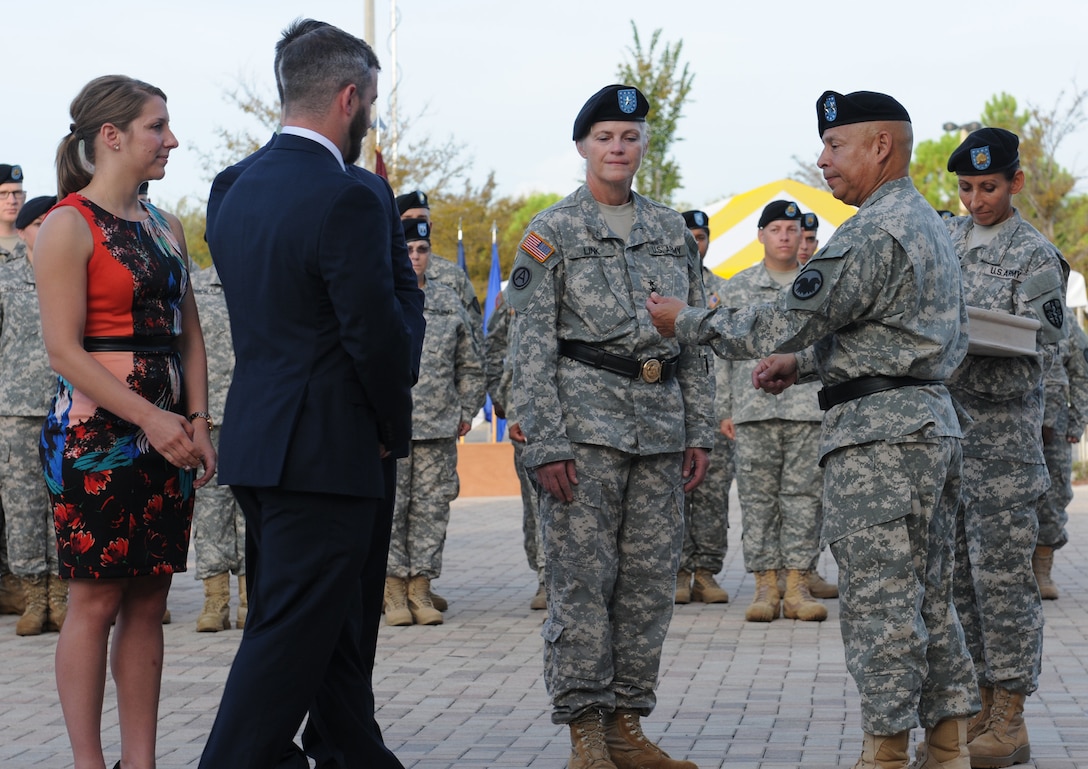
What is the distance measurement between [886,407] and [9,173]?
6.67m

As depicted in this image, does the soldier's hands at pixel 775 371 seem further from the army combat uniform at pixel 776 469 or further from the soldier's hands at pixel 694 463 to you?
the army combat uniform at pixel 776 469

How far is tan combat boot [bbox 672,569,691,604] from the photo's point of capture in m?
9.48

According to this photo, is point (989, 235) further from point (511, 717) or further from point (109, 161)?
point (109, 161)

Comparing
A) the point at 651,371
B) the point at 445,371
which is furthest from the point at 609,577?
the point at 445,371

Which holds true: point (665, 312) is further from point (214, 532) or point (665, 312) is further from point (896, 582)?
point (214, 532)

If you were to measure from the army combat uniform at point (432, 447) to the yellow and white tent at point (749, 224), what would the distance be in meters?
7.47

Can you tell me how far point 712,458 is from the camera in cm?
973

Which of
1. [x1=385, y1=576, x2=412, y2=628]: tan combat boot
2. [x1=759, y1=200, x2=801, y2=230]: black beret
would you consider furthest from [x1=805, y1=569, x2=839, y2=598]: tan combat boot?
[x1=385, y1=576, x2=412, y2=628]: tan combat boot

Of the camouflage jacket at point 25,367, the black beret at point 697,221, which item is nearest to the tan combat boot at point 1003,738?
the black beret at point 697,221

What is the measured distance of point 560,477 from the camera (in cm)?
509

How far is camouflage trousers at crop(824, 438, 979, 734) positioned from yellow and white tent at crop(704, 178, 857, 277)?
11.5 m

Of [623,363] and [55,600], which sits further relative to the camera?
[55,600]

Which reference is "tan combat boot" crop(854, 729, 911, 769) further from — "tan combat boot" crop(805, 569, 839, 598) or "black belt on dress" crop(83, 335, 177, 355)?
"tan combat boot" crop(805, 569, 839, 598)

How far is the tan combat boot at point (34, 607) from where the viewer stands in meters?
8.31
